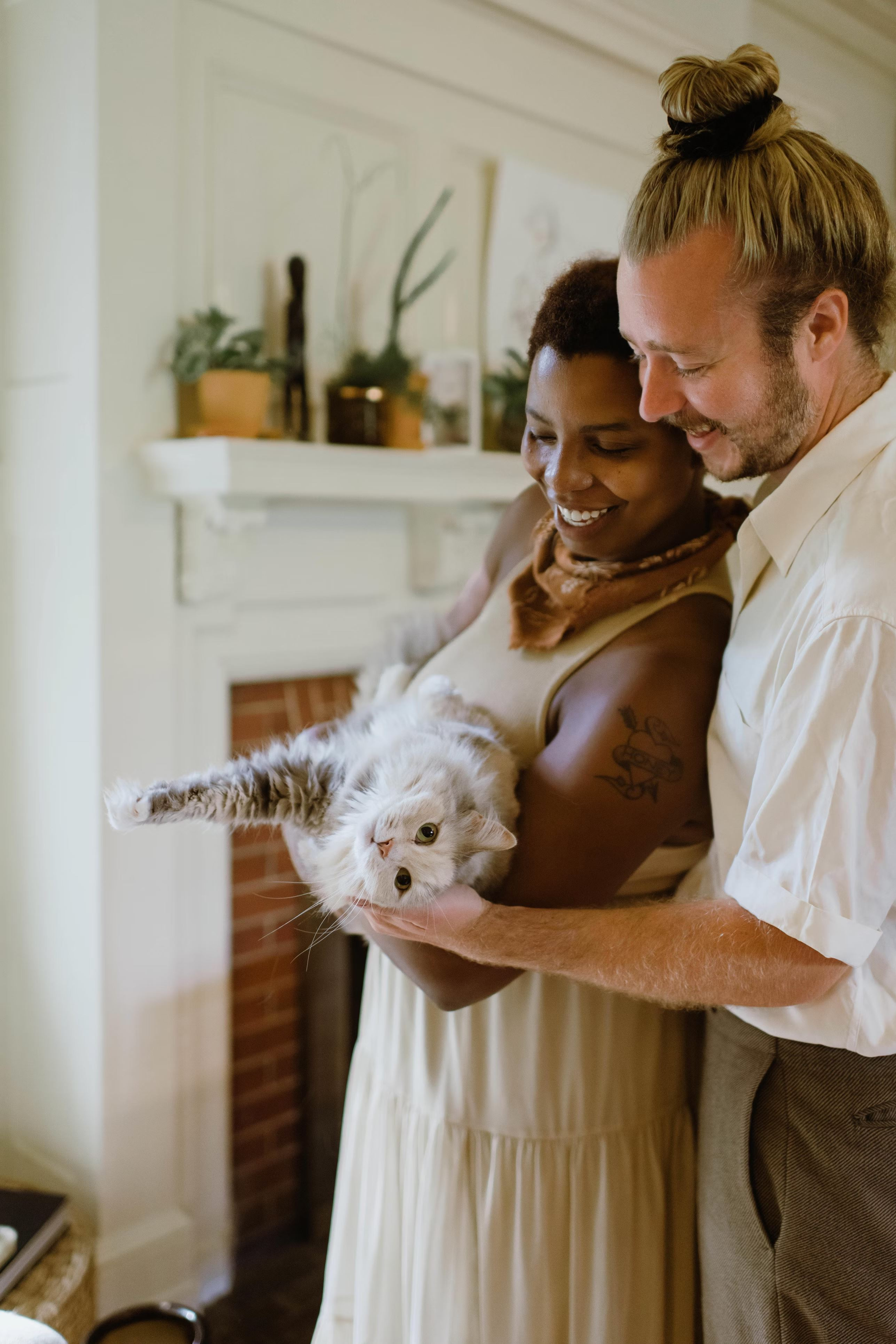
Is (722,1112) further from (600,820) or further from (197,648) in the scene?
(197,648)

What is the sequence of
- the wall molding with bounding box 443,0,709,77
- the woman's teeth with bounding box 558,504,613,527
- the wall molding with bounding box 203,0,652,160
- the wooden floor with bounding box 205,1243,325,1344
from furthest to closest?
the wall molding with bounding box 443,0,709,77
the wooden floor with bounding box 205,1243,325,1344
the wall molding with bounding box 203,0,652,160
the woman's teeth with bounding box 558,504,613,527

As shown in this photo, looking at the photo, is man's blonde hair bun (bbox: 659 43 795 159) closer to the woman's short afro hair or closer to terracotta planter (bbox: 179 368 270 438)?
the woman's short afro hair

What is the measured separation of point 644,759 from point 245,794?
0.44 m

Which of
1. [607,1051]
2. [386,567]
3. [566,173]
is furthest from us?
[566,173]

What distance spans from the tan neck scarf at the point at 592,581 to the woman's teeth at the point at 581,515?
0.07m

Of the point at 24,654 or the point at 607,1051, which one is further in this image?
the point at 24,654

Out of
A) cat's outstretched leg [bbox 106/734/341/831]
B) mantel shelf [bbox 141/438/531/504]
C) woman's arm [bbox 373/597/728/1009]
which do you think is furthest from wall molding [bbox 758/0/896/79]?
cat's outstretched leg [bbox 106/734/341/831]

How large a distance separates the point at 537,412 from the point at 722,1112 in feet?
2.81

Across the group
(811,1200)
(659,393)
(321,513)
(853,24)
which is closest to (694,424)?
(659,393)

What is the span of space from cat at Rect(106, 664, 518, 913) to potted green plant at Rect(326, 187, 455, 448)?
124 centimetres

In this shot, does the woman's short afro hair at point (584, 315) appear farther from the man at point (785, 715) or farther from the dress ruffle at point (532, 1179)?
the dress ruffle at point (532, 1179)

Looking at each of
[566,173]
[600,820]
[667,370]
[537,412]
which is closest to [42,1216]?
[600,820]

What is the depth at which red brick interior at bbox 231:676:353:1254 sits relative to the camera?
8.30ft

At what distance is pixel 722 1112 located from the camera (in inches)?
49.9
